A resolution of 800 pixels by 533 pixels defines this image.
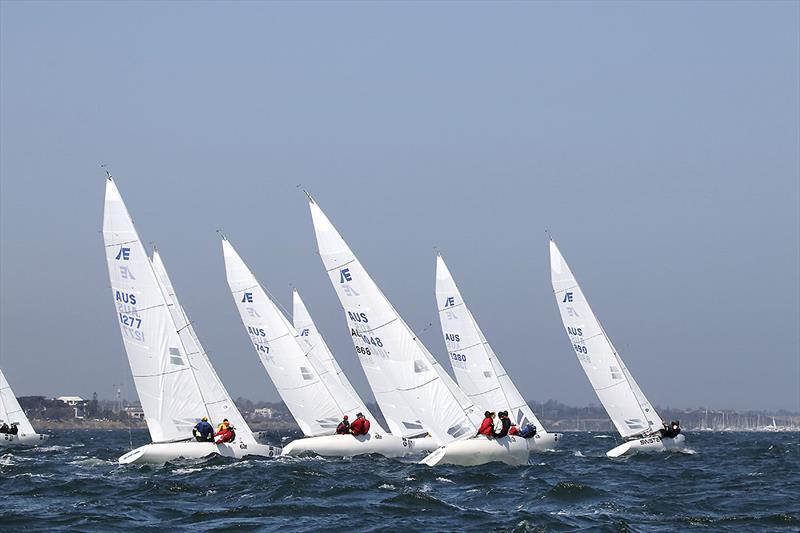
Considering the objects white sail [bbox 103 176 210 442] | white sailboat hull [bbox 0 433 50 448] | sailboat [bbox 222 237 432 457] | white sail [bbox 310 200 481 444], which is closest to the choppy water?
white sail [bbox 310 200 481 444]

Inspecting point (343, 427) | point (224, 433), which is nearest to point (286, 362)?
point (343, 427)

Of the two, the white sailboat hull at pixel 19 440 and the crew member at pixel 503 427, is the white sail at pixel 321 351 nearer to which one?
the crew member at pixel 503 427

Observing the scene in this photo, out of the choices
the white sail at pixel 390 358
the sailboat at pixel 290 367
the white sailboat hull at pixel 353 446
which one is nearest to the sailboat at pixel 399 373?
the white sail at pixel 390 358

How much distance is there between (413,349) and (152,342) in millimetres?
7551

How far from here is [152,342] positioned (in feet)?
117

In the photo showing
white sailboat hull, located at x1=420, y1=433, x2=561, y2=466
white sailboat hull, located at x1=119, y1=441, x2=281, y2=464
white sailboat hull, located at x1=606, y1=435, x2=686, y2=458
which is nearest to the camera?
white sailboat hull, located at x1=420, y1=433, x2=561, y2=466

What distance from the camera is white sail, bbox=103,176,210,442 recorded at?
35344 millimetres

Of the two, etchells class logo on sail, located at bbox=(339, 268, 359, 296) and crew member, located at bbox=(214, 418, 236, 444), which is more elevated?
etchells class logo on sail, located at bbox=(339, 268, 359, 296)

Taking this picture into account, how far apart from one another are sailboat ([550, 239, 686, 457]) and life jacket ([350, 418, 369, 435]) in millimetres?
14441

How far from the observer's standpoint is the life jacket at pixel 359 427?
43344 mm

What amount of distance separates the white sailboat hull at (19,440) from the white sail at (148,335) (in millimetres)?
32738

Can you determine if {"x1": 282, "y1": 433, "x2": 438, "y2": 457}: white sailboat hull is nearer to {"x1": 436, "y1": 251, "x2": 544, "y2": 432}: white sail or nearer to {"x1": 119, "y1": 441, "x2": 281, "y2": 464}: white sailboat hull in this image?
{"x1": 119, "y1": 441, "x2": 281, "y2": 464}: white sailboat hull

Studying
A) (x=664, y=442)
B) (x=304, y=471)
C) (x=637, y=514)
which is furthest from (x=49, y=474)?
(x=664, y=442)

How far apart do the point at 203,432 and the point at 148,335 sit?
3.33 m
